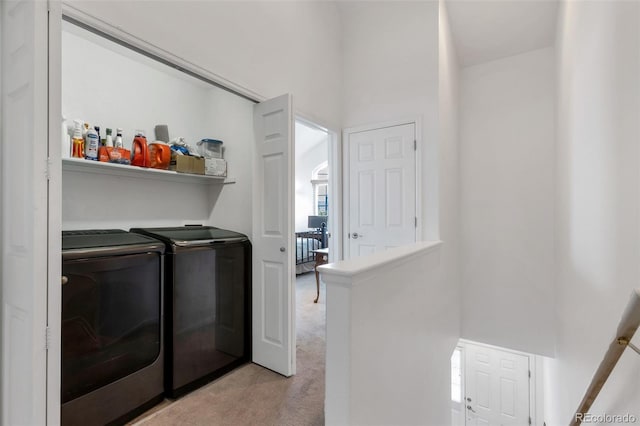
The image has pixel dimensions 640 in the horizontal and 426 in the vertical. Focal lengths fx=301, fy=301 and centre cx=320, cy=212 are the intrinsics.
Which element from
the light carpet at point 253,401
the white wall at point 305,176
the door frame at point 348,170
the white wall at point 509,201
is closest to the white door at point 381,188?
the door frame at point 348,170

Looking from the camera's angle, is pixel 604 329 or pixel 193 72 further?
pixel 193 72

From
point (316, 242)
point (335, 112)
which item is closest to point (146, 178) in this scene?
point (335, 112)

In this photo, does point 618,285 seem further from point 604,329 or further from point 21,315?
point 21,315

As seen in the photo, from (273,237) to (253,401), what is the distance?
1.10 metres

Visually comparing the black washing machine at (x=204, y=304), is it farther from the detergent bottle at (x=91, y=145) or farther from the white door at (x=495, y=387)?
the white door at (x=495, y=387)

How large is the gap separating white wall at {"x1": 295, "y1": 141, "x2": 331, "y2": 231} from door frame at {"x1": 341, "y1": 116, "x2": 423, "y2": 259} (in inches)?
178

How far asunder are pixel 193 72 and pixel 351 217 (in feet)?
6.99

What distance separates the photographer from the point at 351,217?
3414mm

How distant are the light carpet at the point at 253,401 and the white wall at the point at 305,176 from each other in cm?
559

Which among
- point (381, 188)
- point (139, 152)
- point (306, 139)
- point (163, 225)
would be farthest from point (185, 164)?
point (306, 139)

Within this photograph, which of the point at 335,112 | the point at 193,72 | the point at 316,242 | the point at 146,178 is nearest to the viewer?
the point at 193,72

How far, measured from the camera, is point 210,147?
107 inches

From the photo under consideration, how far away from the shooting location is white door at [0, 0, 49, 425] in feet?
3.71

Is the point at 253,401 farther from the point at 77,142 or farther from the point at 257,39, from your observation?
the point at 257,39
